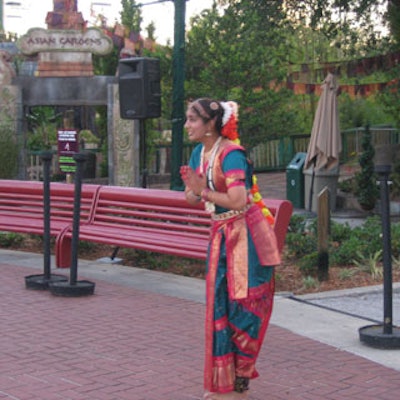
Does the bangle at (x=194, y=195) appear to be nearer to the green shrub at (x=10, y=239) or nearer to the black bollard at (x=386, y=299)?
the black bollard at (x=386, y=299)

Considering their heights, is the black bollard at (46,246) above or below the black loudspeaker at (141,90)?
below

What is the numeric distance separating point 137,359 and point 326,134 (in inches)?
455

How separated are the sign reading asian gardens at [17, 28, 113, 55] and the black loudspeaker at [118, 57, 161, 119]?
298 inches

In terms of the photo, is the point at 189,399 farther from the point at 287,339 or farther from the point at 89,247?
the point at 89,247

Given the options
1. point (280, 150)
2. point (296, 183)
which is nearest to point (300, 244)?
point (296, 183)

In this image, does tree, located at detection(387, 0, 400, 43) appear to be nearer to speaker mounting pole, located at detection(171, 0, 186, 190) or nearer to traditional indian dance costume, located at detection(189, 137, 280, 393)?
speaker mounting pole, located at detection(171, 0, 186, 190)

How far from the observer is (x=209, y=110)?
5262 millimetres

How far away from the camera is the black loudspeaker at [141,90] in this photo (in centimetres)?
1292

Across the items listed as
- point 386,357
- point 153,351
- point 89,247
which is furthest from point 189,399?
point 89,247

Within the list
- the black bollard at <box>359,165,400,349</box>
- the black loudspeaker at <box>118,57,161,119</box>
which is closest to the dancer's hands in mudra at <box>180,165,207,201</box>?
the black bollard at <box>359,165,400,349</box>

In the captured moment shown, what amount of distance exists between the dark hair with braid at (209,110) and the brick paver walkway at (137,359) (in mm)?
1588

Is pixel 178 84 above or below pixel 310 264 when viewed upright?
above

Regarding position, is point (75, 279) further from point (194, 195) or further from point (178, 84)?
point (178, 84)

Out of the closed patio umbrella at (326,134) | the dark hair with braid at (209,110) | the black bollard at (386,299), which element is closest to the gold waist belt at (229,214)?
the dark hair with braid at (209,110)
